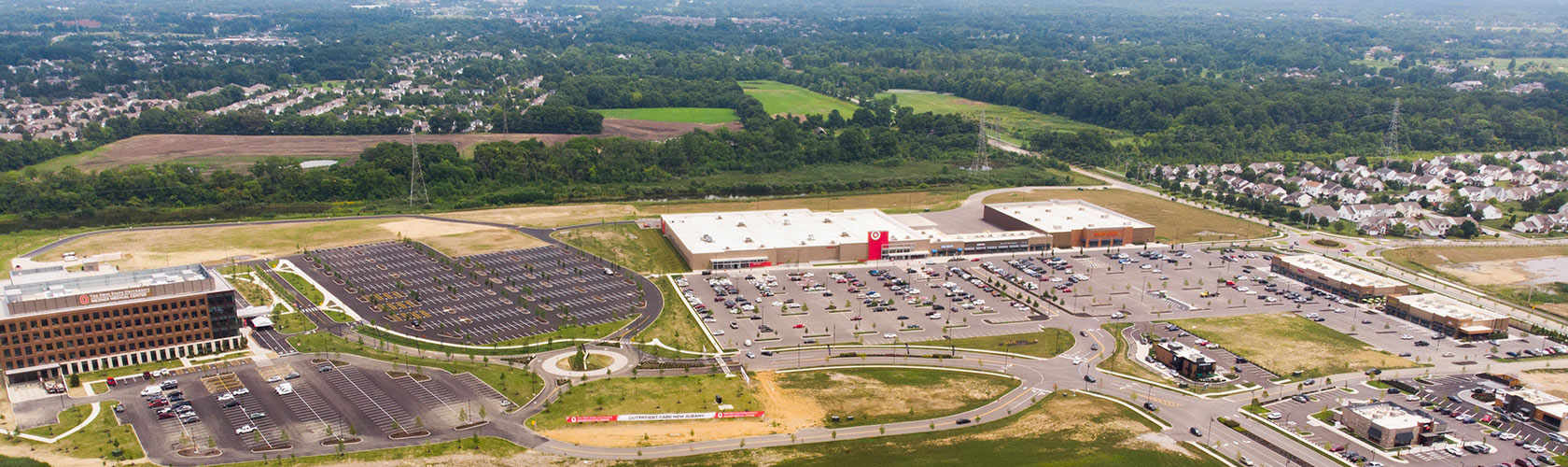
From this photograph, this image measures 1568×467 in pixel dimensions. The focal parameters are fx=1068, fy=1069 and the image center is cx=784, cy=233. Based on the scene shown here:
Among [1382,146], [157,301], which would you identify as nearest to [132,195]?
[157,301]

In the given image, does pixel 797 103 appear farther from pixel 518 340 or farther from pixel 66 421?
pixel 66 421

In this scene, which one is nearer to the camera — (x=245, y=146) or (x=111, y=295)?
(x=111, y=295)

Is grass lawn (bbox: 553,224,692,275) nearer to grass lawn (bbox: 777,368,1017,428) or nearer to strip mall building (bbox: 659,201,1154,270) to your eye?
strip mall building (bbox: 659,201,1154,270)

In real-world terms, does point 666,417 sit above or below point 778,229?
below

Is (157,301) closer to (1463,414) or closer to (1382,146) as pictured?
(1463,414)

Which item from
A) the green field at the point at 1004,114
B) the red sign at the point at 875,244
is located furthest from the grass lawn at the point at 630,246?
the green field at the point at 1004,114

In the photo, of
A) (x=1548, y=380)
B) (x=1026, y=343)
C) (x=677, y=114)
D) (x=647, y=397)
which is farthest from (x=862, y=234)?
(x=677, y=114)

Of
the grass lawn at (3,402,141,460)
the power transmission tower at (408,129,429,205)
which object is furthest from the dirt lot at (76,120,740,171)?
the grass lawn at (3,402,141,460)
